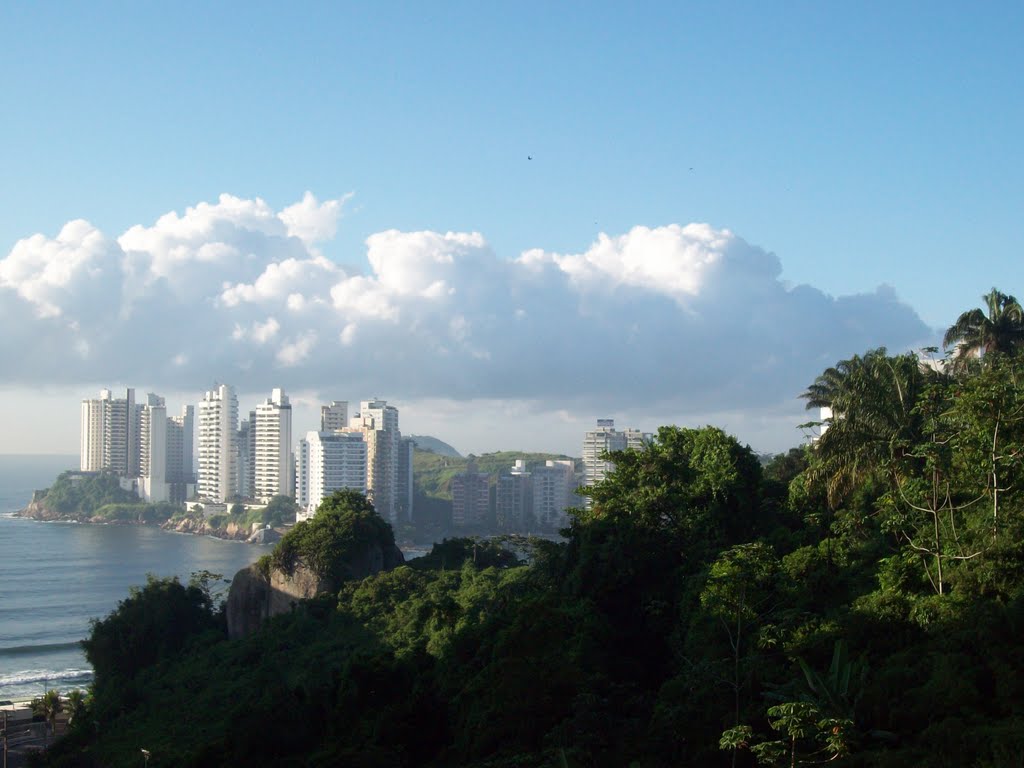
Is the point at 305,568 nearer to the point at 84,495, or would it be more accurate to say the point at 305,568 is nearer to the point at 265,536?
the point at 265,536

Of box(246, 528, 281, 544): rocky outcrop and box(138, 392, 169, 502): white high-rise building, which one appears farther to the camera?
box(138, 392, 169, 502): white high-rise building

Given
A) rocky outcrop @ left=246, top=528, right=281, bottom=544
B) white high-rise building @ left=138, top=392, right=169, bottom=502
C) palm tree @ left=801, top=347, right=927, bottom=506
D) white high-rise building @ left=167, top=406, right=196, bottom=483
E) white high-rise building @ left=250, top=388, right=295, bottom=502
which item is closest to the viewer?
palm tree @ left=801, top=347, right=927, bottom=506

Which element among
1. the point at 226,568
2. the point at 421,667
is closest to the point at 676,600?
the point at 421,667

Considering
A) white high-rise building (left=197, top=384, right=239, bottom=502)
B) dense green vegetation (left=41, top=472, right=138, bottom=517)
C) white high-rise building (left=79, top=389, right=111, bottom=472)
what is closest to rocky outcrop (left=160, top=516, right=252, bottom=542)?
white high-rise building (left=197, top=384, right=239, bottom=502)

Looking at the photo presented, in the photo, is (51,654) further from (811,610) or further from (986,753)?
(986,753)

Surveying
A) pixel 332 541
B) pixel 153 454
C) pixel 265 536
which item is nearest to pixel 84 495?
pixel 153 454

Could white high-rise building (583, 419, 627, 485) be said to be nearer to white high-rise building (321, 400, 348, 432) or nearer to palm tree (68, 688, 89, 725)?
white high-rise building (321, 400, 348, 432)
